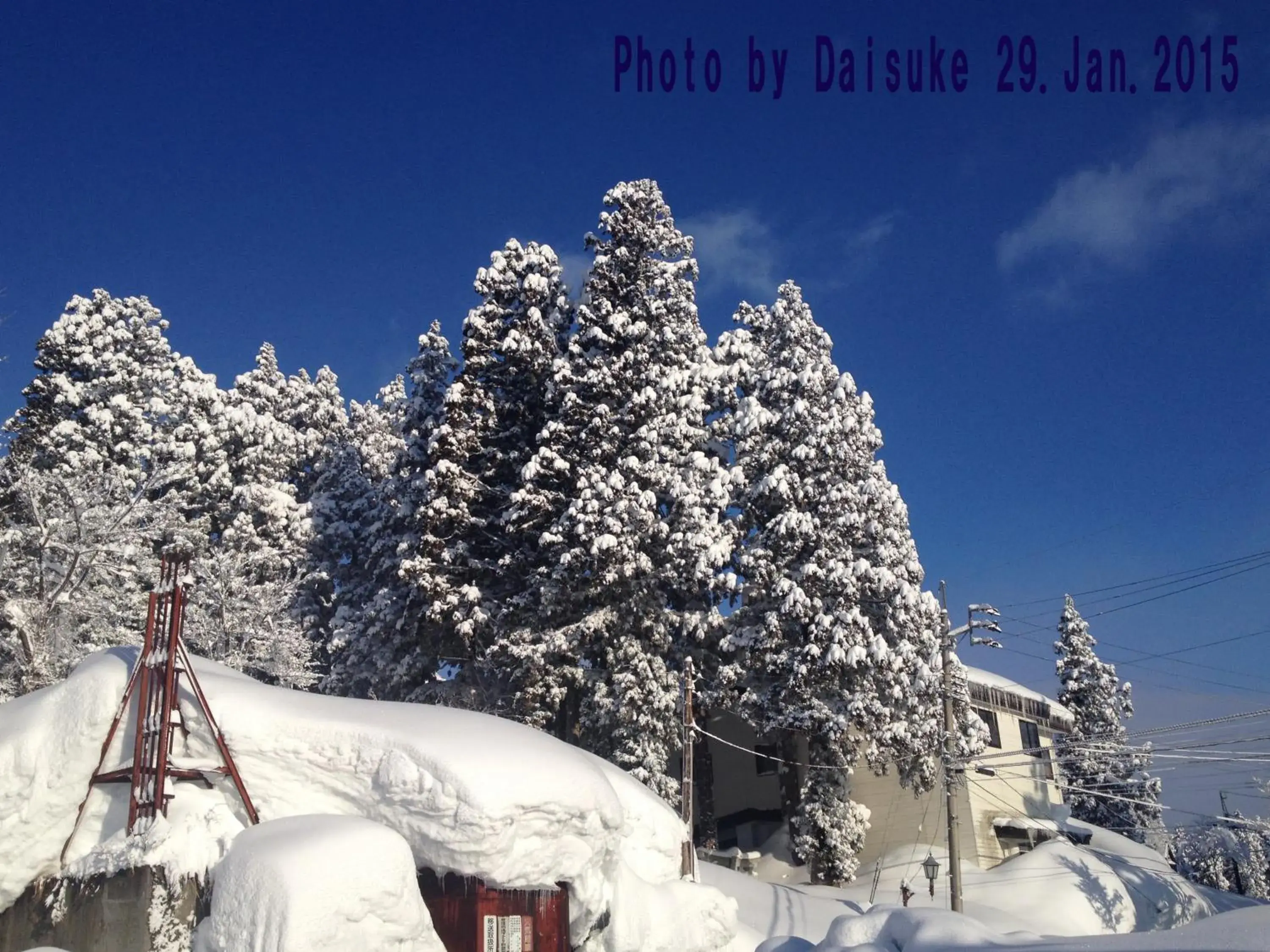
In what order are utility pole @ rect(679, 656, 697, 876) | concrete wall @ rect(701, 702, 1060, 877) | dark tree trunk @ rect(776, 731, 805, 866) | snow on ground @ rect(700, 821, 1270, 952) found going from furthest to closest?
concrete wall @ rect(701, 702, 1060, 877) < dark tree trunk @ rect(776, 731, 805, 866) < snow on ground @ rect(700, 821, 1270, 952) < utility pole @ rect(679, 656, 697, 876)

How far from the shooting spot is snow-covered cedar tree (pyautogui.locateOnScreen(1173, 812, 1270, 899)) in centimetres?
6372

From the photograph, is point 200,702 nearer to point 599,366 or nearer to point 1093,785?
point 599,366

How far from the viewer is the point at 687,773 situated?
22141 mm

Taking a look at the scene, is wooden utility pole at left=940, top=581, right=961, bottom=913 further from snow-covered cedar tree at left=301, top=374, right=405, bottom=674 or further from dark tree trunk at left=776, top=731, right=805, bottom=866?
snow-covered cedar tree at left=301, top=374, right=405, bottom=674

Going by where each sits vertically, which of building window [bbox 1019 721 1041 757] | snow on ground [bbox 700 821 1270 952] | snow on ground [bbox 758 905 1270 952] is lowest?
snow on ground [bbox 700 821 1270 952]

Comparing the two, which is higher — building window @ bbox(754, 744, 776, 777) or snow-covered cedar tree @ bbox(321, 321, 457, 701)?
snow-covered cedar tree @ bbox(321, 321, 457, 701)

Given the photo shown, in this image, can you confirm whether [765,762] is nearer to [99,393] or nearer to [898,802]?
[898,802]

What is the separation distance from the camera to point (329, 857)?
44.4 feet

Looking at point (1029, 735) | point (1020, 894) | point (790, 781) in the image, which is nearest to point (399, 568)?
point (790, 781)

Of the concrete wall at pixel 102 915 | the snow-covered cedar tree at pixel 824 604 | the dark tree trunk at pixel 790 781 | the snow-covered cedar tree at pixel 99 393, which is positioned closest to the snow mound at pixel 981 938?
the concrete wall at pixel 102 915

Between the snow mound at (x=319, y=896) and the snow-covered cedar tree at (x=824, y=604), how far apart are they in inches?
588

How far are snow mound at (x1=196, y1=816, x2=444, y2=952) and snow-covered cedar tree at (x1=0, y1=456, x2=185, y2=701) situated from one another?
12.7 metres

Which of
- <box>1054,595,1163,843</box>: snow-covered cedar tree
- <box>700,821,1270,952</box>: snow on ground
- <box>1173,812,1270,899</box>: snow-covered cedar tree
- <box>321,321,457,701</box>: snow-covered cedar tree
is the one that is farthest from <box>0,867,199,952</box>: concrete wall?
<box>1173,812,1270,899</box>: snow-covered cedar tree

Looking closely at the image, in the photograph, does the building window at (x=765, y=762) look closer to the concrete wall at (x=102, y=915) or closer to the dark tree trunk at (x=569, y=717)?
the dark tree trunk at (x=569, y=717)
